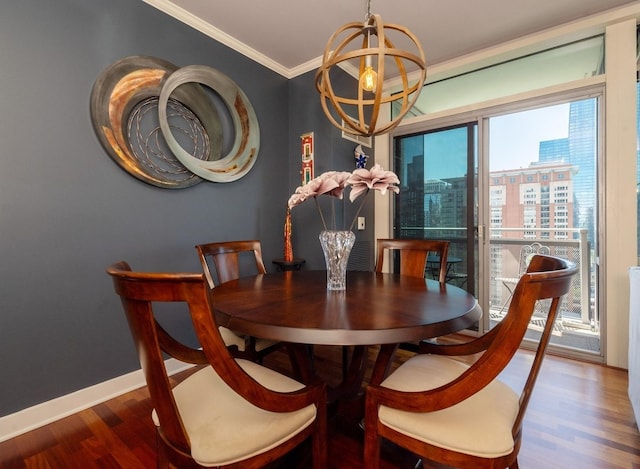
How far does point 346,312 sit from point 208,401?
0.53 meters

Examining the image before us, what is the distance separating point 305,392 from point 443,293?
2.54 ft

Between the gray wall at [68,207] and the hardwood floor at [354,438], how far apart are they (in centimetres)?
24

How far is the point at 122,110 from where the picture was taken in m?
1.89

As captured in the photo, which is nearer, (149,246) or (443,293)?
(443,293)

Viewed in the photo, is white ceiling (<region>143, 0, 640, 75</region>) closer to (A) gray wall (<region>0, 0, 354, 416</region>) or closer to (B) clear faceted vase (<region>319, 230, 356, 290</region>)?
(A) gray wall (<region>0, 0, 354, 416</region>)

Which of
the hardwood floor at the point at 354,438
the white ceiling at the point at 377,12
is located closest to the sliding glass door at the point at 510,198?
the white ceiling at the point at 377,12

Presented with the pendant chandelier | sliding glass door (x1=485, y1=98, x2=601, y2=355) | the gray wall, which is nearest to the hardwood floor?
the gray wall

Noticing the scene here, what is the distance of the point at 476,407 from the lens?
944 mm

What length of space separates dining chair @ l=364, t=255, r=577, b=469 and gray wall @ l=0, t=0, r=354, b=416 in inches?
69.3

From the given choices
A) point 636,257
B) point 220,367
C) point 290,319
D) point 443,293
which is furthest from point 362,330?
point 636,257

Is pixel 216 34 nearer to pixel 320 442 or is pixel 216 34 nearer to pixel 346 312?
pixel 346 312

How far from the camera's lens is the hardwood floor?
1.34 meters

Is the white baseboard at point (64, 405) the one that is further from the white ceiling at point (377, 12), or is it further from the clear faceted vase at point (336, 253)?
the white ceiling at point (377, 12)

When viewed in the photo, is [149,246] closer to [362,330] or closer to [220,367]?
[220,367]
